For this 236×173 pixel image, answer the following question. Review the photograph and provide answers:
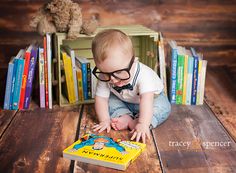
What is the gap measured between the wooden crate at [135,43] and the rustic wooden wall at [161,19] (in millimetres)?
331

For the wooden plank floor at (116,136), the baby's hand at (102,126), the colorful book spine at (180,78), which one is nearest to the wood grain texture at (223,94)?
the wooden plank floor at (116,136)

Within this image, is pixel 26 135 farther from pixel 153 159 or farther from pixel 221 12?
pixel 221 12

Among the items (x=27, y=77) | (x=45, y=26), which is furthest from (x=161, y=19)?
(x=27, y=77)

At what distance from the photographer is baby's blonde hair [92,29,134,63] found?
4.84ft

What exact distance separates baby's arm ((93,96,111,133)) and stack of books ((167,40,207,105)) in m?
0.44

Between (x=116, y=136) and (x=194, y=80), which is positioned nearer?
(x=116, y=136)

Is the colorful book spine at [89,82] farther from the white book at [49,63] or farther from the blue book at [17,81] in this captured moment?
the blue book at [17,81]

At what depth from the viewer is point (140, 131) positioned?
1.57m

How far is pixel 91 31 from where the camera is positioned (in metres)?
1.89

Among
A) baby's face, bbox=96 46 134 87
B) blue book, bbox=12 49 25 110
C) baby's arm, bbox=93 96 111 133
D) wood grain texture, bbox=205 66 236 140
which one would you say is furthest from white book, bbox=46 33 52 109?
wood grain texture, bbox=205 66 236 140

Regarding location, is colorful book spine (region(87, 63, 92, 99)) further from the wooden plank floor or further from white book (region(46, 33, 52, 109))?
white book (region(46, 33, 52, 109))

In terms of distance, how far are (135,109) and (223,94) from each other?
63 centimetres

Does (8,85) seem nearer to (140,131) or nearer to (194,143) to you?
(140,131)

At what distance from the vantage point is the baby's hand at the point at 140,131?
155 cm
